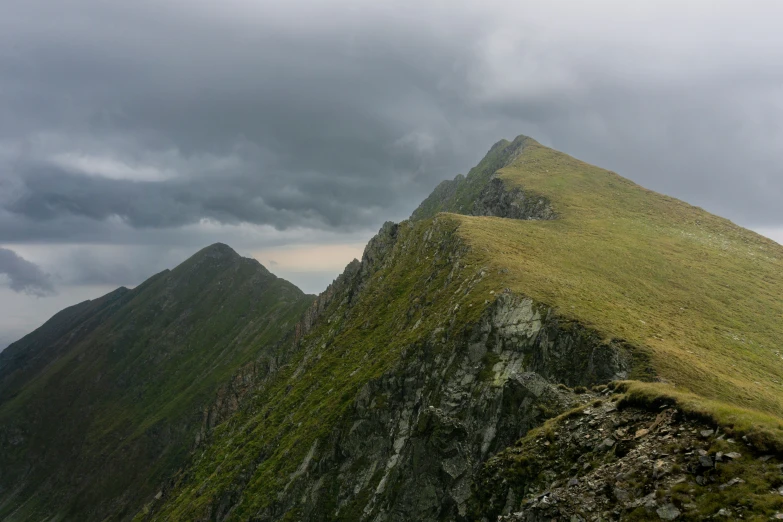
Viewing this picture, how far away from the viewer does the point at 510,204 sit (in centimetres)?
10275

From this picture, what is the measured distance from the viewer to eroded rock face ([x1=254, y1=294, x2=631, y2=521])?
100 feet

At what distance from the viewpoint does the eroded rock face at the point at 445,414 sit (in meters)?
30.6

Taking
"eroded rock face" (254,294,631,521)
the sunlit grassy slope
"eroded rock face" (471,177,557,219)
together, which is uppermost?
"eroded rock face" (471,177,557,219)

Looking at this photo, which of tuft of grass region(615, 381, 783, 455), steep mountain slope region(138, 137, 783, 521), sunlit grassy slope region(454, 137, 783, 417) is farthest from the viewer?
sunlit grassy slope region(454, 137, 783, 417)

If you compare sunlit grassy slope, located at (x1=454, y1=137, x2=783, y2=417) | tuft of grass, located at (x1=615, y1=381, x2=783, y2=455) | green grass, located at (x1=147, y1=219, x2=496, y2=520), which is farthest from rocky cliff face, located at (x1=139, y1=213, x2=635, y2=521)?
tuft of grass, located at (x1=615, y1=381, x2=783, y2=455)

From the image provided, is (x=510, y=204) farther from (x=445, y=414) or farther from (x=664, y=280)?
(x=445, y=414)

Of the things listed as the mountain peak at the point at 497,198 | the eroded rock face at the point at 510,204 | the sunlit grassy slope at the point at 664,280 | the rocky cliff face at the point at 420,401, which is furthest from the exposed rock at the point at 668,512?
the mountain peak at the point at 497,198

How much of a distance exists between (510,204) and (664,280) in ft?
169

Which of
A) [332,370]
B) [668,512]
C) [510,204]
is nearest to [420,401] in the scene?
[332,370]

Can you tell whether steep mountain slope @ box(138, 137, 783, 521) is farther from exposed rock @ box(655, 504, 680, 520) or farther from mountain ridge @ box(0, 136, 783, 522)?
mountain ridge @ box(0, 136, 783, 522)

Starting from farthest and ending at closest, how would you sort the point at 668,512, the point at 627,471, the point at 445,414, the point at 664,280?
the point at 664,280 → the point at 445,414 → the point at 627,471 → the point at 668,512

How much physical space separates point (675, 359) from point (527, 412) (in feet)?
38.6

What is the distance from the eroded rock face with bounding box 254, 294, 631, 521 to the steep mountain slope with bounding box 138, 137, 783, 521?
139mm

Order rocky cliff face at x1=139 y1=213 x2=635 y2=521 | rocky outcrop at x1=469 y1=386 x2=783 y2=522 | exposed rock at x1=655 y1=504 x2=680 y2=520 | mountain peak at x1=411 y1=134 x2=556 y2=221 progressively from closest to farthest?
1. rocky outcrop at x1=469 y1=386 x2=783 y2=522
2. exposed rock at x1=655 y1=504 x2=680 y2=520
3. rocky cliff face at x1=139 y1=213 x2=635 y2=521
4. mountain peak at x1=411 y1=134 x2=556 y2=221
